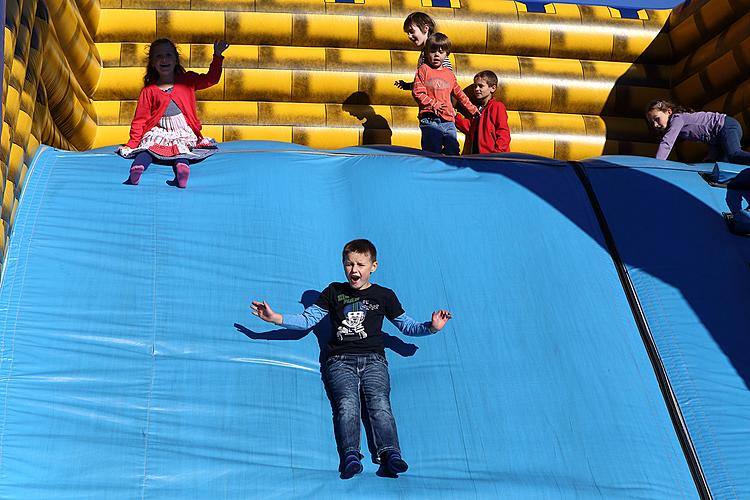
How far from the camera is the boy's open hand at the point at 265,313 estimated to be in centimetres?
274

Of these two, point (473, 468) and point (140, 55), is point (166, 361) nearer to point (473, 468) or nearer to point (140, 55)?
point (473, 468)

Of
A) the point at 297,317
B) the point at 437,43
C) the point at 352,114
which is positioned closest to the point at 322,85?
the point at 352,114

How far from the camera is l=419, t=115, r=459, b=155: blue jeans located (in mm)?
4465

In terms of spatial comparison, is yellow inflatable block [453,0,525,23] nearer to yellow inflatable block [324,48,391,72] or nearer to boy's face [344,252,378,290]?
yellow inflatable block [324,48,391,72]

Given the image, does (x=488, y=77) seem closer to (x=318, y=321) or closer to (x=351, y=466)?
(x=318, y=321)

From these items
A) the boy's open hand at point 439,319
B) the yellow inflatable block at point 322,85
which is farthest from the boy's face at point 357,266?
the yellow inflatable block at point 322,85

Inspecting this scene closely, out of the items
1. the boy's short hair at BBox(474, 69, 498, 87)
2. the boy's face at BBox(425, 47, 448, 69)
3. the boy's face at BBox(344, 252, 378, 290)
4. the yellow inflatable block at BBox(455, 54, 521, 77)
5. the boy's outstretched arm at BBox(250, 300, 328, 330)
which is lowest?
the boy's outstretched arm at BBox(250, 300, 328, 330)

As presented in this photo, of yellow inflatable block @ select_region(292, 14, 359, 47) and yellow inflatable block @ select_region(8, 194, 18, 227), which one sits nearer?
yellow inflatable block @ select_region(8, 194, 18, 227)

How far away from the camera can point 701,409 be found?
300 centimetres

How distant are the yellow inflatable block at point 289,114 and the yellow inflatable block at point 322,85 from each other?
2.3 inches

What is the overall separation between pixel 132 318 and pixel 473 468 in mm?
1109

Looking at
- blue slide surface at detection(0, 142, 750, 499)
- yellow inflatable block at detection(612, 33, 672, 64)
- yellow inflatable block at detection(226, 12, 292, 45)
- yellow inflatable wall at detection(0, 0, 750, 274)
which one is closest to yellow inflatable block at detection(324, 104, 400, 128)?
yellow inflatable wall at detection(0, 0, 750, 274)

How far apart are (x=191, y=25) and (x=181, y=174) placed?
1.74 m

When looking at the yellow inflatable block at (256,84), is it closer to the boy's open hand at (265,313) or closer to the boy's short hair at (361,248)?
the boy's short hair at (361,248)
